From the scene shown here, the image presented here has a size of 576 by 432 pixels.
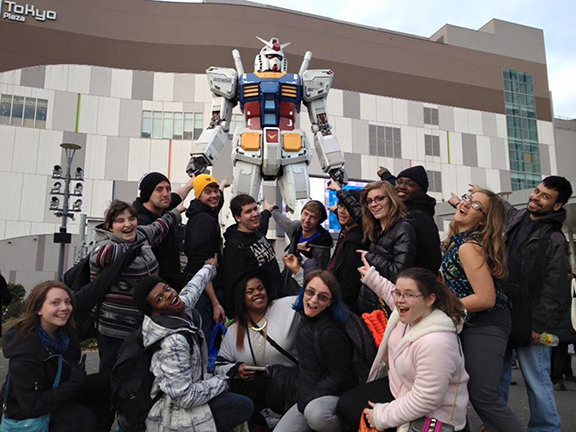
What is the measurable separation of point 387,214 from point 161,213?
72.3 inches

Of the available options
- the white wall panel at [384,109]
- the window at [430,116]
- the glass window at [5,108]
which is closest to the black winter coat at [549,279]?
the white wall panel at [384,109]

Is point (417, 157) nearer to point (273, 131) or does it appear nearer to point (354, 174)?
point (354, 174)

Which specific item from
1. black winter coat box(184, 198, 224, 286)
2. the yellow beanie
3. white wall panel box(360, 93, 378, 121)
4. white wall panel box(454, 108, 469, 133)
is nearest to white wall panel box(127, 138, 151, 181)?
white wall panel box(360, 93, 378, 121)

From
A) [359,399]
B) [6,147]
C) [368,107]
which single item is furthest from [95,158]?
[359,399]

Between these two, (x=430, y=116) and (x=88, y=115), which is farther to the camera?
(x=430, y=116)

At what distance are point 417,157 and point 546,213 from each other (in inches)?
851

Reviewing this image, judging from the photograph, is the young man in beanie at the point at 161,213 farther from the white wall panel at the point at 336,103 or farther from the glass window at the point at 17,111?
the white wall panel at the point at 336,103

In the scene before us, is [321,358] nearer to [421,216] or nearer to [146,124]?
[421,216]

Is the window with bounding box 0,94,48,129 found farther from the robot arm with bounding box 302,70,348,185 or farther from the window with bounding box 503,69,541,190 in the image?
the window with bounding box 503,69,541,190

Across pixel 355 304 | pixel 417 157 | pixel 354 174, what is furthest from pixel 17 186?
pixel 355 304

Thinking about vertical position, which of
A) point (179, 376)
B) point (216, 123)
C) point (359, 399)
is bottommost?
point (359, 399)

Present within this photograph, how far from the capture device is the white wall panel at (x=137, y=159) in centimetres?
2038

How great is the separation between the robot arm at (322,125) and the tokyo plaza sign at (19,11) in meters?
18.1

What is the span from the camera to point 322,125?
7.68m
